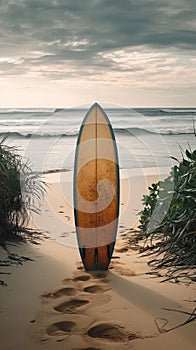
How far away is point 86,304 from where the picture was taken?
→ 2.81 m

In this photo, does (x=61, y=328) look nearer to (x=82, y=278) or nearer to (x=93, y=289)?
(x=93, y=289)

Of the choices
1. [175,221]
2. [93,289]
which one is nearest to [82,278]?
[93,289]

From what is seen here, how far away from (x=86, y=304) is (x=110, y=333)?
0.43m

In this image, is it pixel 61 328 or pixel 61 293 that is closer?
pixel 61 328

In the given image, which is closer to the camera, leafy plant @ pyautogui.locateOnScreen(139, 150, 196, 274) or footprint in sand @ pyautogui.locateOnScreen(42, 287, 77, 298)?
footprint in sand @ pyautogui.locateOnScreen(42, 287, 77, 298)

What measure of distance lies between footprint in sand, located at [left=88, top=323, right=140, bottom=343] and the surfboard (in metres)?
1.14

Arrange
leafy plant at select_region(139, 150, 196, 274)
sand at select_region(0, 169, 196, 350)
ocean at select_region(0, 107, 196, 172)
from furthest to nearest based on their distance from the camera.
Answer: ocean at select_region(0, 107, 196, 172), leafy plant at select_region(139, 150, 196, 274), sand at select_region(0, 169, 196, 350)

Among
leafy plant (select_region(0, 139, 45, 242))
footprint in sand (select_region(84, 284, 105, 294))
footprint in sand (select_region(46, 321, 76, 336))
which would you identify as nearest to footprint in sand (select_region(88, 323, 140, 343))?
footprint in sand (select_region(46, 321, 76, 336))

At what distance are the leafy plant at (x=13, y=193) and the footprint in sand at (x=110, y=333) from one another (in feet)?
5.60

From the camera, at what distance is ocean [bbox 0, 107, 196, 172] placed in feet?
36.0

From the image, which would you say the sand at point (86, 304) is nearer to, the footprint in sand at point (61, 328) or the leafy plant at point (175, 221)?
the footprint in sand at point (61, 328)

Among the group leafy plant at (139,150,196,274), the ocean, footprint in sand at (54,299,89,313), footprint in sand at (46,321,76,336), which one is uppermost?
the ocean

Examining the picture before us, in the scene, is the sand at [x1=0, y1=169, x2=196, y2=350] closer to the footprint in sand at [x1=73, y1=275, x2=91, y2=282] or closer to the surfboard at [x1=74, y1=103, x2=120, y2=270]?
the footprint in sand at [x1=73, y1=275, x2=91, y2=282]

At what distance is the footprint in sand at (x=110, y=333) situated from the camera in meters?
2.34
